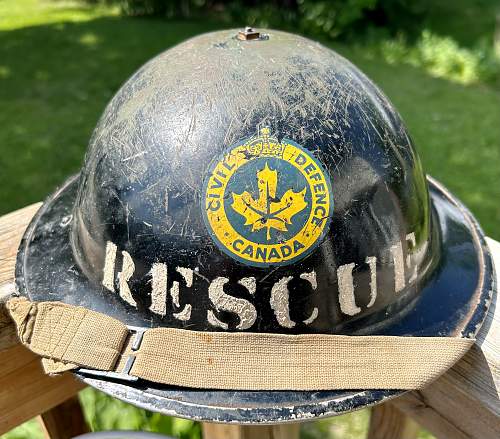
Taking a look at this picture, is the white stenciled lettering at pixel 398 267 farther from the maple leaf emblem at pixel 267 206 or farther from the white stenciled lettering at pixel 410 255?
the maple leaf emblem at pixel 267 206

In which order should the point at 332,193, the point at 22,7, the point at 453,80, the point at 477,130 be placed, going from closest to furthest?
the point at 332,193 → the point at 477,130 → the point at 453,80 → the point at 22,7

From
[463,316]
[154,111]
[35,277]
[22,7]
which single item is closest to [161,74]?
[154,111]

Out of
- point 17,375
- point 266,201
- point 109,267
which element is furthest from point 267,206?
point 17,375

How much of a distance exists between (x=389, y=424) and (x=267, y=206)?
1.30 metres

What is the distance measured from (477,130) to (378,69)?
1.72 metres

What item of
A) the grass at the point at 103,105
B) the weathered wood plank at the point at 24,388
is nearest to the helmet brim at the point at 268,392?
the weathered wood plank at the point at 24,388

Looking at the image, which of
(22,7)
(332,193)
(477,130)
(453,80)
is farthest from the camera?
(22,7)

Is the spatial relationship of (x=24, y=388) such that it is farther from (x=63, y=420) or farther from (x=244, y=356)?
(x=244, y=356)

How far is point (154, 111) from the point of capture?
1.36 m

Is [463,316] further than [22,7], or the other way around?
[22,7]

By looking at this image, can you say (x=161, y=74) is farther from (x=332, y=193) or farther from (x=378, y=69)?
(x=378, y=69)

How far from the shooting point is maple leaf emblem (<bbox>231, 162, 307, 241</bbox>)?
1239mm

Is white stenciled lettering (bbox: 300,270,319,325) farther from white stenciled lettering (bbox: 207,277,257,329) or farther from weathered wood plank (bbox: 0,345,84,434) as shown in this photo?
weathered wood plank (bbox: 0,345,84,434)

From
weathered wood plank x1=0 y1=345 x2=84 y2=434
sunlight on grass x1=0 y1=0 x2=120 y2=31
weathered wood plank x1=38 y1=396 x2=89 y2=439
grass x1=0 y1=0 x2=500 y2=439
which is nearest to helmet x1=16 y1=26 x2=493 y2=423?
weathered wood plank x1=0 y1=345 x2=84 y2=434
